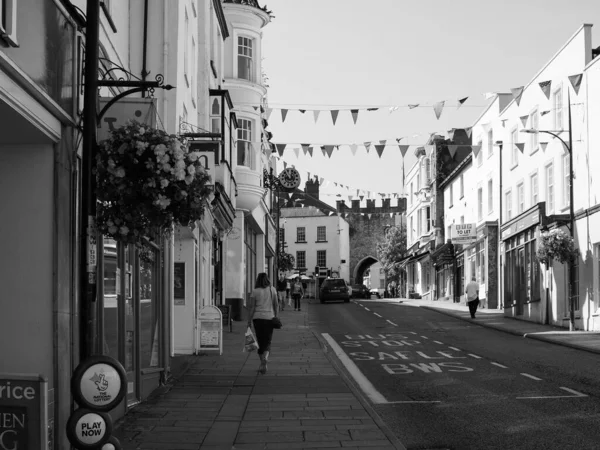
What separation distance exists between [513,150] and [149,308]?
27.8 metres

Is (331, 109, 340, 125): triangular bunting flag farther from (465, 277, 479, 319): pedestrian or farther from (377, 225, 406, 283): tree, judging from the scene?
(377, 225, 406, 283): tree

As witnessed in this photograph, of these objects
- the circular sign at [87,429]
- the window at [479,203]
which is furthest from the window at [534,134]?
the circular sign at [87,429]

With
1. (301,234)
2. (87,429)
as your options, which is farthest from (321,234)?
(87,429)

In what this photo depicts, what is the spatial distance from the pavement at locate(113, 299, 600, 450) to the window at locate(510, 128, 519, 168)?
21.5 m

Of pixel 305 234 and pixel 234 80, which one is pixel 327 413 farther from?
pixel 305 234

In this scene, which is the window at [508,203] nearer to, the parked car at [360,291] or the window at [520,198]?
the window at [520,198]

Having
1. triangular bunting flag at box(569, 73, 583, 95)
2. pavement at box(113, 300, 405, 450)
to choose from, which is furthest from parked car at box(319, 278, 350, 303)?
pavement at box(113, 300, 405, 450)

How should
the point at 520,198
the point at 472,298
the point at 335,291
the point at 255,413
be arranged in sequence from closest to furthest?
the point at 255,413 → the point at 472,298 → the point at 520,198 → the point at 335,291

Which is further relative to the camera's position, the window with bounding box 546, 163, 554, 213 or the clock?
the clock

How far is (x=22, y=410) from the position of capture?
188 inches

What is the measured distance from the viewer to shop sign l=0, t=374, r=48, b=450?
477 cm

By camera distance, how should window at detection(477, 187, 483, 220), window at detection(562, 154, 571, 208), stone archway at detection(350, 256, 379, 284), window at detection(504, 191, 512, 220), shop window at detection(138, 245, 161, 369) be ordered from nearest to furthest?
shop window at detection(138, 245, 161, 369) → window at detection(562, 154, 571, 208) → window at detection(504, 191, 512, 220) → window at detection(477, 187, 483, 220) → stone archway at detection(350, 256, 379, 284)

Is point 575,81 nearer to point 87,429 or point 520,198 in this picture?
point 520,198

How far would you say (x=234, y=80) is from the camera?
101 ft
